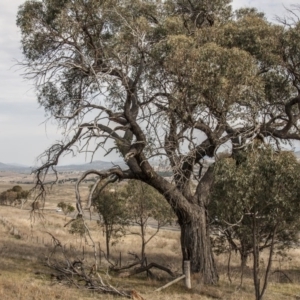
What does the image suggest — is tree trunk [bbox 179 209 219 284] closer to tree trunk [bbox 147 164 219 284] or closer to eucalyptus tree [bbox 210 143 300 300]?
tree trunk [bbox 147 164 219 284]

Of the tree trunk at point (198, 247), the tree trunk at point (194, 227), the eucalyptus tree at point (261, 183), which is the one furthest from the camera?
the tree trunk at point (198, 247)

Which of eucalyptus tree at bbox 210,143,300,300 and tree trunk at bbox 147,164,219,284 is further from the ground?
eucalyptus tree at bbox 210,143,300,300

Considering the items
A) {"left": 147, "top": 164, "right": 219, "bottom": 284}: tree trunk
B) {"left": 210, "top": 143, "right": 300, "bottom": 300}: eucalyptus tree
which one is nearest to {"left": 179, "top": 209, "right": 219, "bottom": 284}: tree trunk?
{"left": 147, "top": 164, "right": 219, "bottom": 284}: tree trunk

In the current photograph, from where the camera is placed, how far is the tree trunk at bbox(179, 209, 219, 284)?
1532 centimetres

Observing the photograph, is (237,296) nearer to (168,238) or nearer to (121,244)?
(121,244)

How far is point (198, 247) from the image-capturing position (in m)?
15.4

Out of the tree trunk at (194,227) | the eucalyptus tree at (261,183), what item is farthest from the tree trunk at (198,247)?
the eucalyptus tree at (261,183)

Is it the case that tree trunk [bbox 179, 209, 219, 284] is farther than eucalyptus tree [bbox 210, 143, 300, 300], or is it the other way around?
tree trunk [bbox 179, 209, 219, 284]

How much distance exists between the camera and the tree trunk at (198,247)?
15320 millimetres

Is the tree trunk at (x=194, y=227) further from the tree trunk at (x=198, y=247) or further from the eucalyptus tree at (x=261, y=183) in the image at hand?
the eucalyptus tree at (x=261, y=183)

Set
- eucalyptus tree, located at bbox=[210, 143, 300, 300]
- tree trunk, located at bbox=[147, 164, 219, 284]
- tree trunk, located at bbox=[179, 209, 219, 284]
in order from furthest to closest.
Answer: tree trunk, located at bbox=[179, 209, 219, 284] < tree trunk, located at bbox=[147, 164, 219, 284] < eucalyptus tree, located at bbox=[210, 143, 300, 300]

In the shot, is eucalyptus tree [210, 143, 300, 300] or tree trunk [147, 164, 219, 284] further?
tree trunk [147, 164, 219, 284]

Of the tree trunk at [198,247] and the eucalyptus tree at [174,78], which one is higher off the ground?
the eucalyptus tree at [174,78]

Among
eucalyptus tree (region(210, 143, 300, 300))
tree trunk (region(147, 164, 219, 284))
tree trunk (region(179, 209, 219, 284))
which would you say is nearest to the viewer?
eucalyptus tree (region(210, 143, 300, 300))
